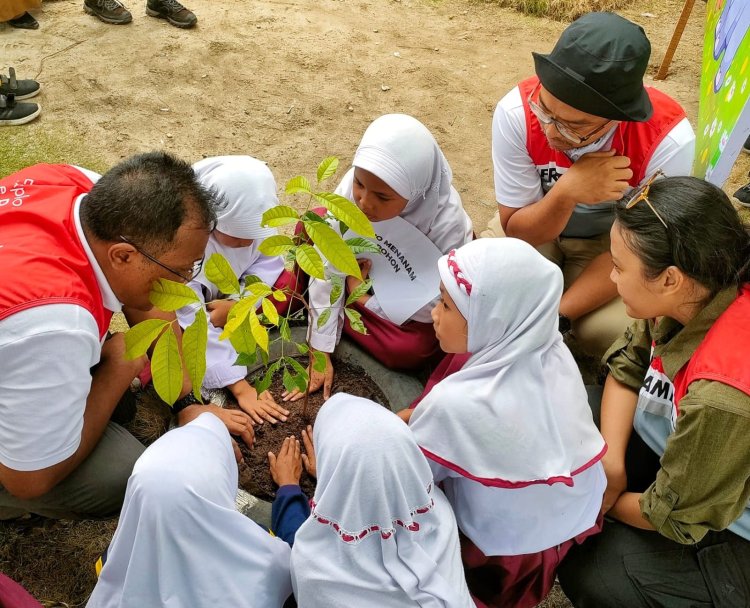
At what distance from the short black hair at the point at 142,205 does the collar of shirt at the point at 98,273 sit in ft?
0.07

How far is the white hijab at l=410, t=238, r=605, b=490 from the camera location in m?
1.61

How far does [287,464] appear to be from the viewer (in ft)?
6.73

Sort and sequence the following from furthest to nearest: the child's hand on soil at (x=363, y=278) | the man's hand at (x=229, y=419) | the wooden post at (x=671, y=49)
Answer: the wooden post at (x=671, y=49), the child's hand on soil at (x=363, y=278), the man's hand at (x=229, y=419)

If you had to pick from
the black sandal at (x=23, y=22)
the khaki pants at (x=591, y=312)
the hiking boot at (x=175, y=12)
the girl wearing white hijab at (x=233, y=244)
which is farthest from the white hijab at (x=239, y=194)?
the black sandal at (x=23, y=22)

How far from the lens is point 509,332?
170 cm

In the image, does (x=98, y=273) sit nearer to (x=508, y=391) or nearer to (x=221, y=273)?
(x=221, y=273)

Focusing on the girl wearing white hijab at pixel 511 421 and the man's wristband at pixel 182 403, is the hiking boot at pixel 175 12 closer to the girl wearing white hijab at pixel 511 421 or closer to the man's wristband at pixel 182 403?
the man's wristband at pixel 182 403

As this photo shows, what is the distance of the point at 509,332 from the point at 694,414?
487 mm

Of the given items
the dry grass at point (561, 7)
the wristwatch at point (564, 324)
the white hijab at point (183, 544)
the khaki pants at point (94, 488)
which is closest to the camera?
the white hijab at point (183, 544)

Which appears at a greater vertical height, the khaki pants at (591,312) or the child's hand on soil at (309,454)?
the khaki pants at (591,312)

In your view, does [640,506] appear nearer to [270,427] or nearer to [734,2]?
[270,427]

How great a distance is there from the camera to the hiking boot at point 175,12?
4.73 m

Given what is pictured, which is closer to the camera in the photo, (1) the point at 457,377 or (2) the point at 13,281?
(2) the point at 13,281

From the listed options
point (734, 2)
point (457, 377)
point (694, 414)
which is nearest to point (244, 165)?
point (457, 377)
